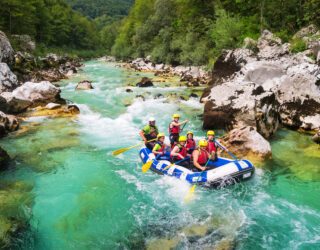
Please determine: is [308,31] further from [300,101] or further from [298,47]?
[300,101]

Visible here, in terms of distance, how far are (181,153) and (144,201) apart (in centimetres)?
196

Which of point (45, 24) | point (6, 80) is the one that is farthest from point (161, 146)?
point (45, 24)

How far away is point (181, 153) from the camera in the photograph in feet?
31.2

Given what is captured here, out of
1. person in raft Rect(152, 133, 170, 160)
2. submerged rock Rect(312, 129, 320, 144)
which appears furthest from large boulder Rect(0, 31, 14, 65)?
submerged rock Rect(312, 129, 320, 144)

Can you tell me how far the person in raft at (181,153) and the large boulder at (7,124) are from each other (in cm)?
694

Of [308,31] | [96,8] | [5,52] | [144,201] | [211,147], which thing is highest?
[96,8]

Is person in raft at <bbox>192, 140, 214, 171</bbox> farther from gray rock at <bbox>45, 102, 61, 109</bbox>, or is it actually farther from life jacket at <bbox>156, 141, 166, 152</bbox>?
gray rock at <bbox>45, 102, 61, 109</bbox>

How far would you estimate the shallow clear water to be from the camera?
21.7 ft

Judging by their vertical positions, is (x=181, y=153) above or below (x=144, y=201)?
above

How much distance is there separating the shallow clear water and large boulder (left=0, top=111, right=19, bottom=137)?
42cm

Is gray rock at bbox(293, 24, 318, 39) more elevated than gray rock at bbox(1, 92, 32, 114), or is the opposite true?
gray rock at bbox(293, 24, 318, 39)

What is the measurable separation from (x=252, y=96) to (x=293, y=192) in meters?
5.16

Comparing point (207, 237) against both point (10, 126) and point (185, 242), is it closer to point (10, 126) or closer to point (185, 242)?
point (185, 242)

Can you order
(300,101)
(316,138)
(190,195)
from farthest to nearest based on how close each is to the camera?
(300,101)
(316,138)
(190,195)
